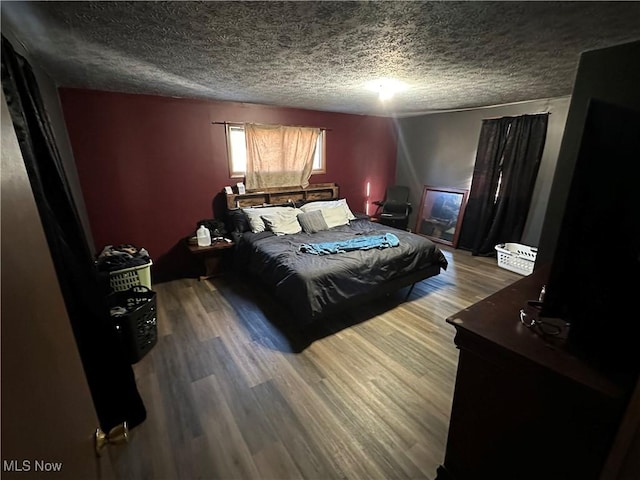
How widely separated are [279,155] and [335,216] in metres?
1.24

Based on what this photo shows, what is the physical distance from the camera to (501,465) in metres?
1.06

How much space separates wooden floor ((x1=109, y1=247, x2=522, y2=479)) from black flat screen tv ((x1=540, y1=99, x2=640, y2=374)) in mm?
1095

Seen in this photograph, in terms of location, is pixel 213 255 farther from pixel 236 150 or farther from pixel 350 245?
pixel 350 245

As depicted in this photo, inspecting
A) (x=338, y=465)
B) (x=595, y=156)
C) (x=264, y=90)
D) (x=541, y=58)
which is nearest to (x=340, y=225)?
(x=264, y=90)

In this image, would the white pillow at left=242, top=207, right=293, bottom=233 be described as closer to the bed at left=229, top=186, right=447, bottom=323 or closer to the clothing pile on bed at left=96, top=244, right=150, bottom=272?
the bed at left=229, top=186, right=447, bottom=323

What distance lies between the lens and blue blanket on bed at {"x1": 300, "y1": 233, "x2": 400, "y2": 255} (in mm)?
2881

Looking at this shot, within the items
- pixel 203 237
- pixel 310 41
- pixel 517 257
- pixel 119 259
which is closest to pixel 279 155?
pixel 203 237

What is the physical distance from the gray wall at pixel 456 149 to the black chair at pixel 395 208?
259mm

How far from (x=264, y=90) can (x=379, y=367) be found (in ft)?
9.18

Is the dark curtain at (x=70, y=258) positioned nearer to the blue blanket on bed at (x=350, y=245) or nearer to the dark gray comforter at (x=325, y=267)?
the dark gray comforter at (x=325, y=267)

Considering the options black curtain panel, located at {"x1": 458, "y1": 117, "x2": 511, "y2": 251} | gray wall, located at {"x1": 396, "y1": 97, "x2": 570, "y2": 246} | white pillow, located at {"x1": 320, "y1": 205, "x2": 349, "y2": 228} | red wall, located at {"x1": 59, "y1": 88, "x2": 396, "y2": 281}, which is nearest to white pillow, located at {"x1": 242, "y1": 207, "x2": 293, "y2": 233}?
red wall, located at {"x1": 59, "y1": 88, "x2": 396, "y2": 281}

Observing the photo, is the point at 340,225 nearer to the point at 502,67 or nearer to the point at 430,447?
the point at 502,67

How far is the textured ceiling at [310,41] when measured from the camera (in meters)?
1.26

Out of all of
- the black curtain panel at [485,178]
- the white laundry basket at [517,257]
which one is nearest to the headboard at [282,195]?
the black curtain panel at [485,178]
